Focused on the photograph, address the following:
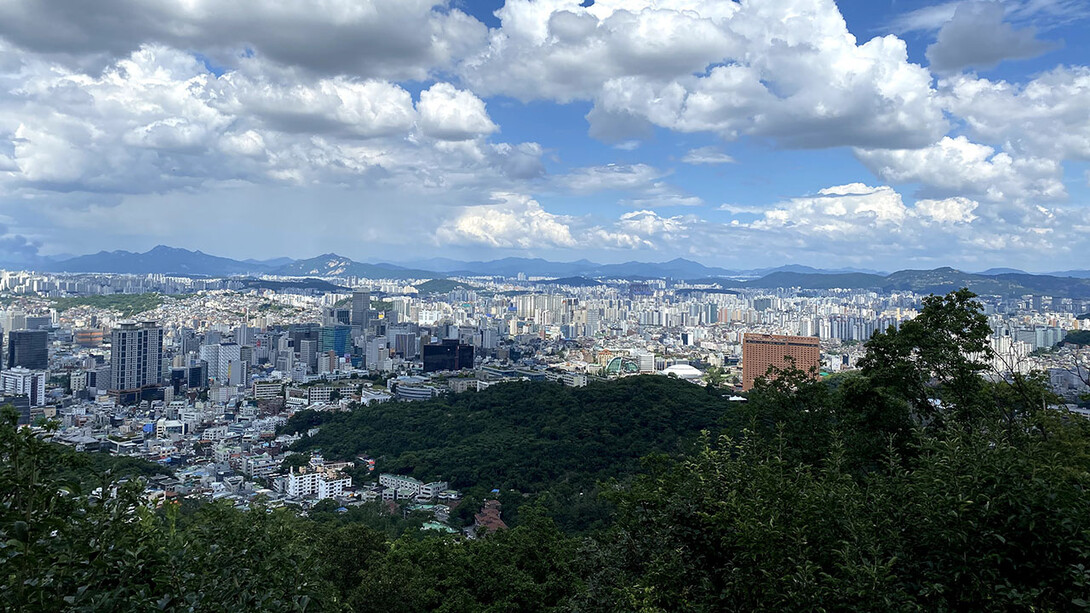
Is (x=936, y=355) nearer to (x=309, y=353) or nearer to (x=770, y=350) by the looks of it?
(x=770, y=350)

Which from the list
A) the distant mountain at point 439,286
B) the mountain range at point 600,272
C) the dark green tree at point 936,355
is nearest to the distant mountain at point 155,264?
the mountain range at point 600,272

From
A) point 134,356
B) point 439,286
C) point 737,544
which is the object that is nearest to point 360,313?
point 134,356

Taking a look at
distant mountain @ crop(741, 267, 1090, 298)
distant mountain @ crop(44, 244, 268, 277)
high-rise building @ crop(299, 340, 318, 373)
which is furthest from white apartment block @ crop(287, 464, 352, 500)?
distant mountain @ crop(44, 244, 268, 277)

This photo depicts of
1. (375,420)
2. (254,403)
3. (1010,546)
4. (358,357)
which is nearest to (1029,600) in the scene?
(1010,546)

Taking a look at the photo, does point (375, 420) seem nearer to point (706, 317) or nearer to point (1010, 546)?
point (1010, 546)

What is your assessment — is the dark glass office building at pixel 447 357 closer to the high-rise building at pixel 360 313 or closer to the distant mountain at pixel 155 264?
the high-rise building at pixel 360 313
